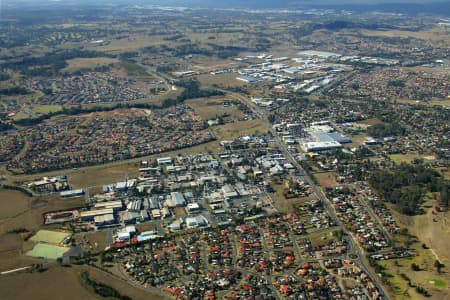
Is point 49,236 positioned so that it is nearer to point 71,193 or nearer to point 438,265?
point 71,193

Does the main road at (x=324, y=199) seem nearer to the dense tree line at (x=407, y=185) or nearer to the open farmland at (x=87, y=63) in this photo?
the dense tree line at (x=407, y=185)

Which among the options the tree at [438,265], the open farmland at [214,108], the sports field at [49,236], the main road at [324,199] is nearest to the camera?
the main road at [324,199]

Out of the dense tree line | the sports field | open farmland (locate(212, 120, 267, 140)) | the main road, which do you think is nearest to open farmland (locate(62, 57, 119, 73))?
the main road

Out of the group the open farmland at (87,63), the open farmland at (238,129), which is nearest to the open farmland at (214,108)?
the open farmland at (238,129)

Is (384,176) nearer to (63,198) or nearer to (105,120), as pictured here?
(63,198)

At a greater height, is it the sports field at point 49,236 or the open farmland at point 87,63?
the open farmland at point 87,63

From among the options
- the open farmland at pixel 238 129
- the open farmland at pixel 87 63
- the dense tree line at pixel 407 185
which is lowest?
the dense tree line at pixel 407 185

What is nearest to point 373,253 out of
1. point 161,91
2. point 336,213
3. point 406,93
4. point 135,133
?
point 336,213

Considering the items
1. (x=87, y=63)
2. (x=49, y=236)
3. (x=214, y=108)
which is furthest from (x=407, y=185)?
(x=87, y=63)
